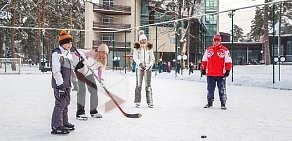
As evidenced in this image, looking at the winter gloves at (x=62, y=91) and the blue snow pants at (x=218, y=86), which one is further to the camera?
the blue snow pants at (x=218, y=86)

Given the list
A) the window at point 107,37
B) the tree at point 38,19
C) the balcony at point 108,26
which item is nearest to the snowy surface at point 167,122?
the tree at point 38,19

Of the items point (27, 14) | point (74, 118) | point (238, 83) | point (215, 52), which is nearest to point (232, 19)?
point (238, 83)

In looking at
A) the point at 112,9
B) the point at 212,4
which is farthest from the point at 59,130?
the point at 212,4

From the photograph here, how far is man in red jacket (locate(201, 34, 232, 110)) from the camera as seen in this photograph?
8.25 m

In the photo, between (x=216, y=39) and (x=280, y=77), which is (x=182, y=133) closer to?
(x=216, y=39)

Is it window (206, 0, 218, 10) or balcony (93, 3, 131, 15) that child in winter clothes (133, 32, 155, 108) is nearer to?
balcony (93, 3, 131, 15)

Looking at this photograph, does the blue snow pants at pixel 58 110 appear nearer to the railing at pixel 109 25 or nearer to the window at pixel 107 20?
the railing at pixel 109 25

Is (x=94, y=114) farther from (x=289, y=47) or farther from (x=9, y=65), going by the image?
(x=9, y=65)

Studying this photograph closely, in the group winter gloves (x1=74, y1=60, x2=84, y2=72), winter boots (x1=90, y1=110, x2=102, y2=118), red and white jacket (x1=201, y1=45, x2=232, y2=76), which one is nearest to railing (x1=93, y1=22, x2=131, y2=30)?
red and white jacket (x1=201, y1=45, x2=232, y2=76)

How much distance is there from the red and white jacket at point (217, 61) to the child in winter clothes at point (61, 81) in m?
3.63

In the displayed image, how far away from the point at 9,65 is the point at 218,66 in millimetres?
28307

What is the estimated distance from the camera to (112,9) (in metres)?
47.6

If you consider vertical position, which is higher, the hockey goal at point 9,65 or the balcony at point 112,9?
the balcony at point 112,9

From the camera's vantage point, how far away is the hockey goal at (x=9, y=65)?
31781mm
